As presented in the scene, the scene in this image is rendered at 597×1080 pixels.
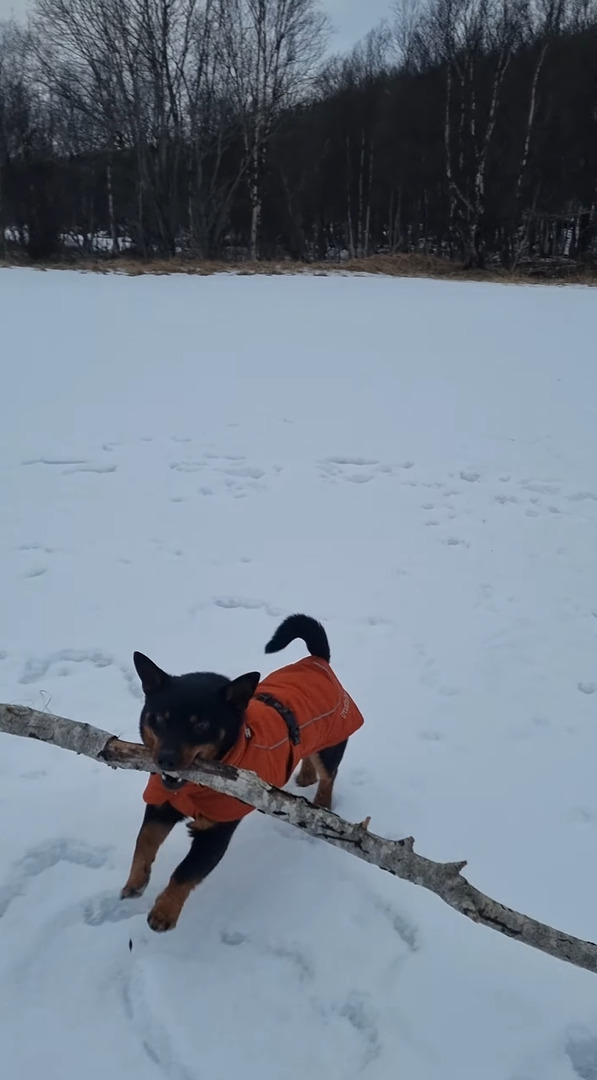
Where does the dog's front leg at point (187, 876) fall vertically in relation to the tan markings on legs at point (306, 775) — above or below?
above

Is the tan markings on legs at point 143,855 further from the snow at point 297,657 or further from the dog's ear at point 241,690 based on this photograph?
the dog's ear at point 241,690

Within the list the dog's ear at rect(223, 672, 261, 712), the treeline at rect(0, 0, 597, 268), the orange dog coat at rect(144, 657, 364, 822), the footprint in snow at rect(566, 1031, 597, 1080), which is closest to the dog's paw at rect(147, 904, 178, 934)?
the orange dog coat at rect(144, 657, 364, 822)

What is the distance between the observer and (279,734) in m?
2.46

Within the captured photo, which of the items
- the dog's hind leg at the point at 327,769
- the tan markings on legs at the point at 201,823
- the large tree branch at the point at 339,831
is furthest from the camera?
the dog's hind leg at the point at 327,769

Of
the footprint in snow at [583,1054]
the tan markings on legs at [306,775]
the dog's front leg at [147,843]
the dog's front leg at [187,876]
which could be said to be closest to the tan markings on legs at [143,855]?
the dog's front leg at [147,843]

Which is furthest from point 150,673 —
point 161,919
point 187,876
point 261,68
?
point 261,68

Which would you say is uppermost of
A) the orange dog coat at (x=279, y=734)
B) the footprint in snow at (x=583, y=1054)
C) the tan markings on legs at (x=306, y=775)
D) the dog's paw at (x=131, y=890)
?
the orange dog coat at (x=279, y=734)

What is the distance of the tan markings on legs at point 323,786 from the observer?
285cm

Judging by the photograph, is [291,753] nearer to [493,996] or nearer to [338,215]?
[493,996]

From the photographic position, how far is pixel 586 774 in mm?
3225

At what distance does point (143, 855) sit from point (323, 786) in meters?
0.83

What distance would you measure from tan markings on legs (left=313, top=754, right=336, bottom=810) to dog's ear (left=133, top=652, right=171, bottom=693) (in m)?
0.79

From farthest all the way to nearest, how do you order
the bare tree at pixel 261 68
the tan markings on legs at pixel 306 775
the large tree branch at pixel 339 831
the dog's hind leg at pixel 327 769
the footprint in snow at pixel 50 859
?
the bare tree at pixel 261 68, the tan markings on legs at pixel 306 775, the dog's hind leg at pixel 327 769, the footprint in snow at pixel 50 859, the large tree branch at pixel 339 831

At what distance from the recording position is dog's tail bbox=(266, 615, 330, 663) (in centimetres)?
283
